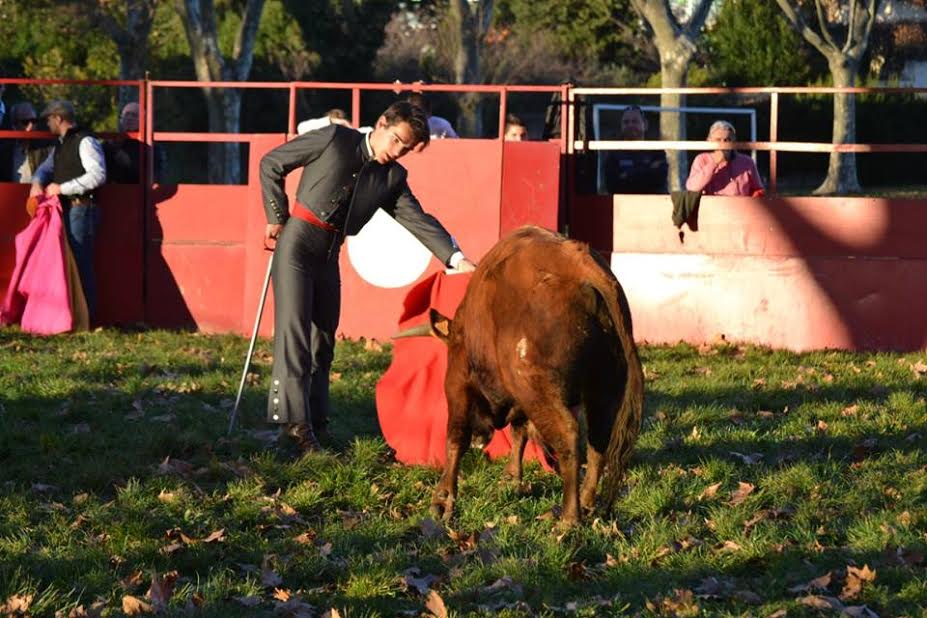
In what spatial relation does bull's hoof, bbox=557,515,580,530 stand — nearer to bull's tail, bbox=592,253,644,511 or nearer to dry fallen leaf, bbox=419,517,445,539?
bull's tail, bbox=592,253,644,511

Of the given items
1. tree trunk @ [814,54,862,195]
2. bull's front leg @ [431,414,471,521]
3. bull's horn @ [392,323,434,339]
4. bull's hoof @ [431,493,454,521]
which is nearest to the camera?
bull's hoof @ [431,493,454,521]

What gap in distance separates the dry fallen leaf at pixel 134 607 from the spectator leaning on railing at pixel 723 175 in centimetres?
881

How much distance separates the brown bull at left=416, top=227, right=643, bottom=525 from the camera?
6742 millimetres

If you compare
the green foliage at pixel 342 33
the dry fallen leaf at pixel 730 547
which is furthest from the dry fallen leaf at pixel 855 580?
the green foliage at pixel 342 33

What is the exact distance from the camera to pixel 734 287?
13602mm

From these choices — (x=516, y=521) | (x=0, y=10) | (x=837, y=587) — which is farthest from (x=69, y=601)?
(x=0, y=10)

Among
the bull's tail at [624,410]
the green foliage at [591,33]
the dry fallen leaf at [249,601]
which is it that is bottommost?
the dry fallen leaf at [249,601]

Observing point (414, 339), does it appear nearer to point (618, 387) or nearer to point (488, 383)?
point (488, 383)

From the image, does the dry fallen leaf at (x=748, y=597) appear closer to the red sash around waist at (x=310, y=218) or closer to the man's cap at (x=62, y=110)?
the red sash around waist at (x=310, y=218)

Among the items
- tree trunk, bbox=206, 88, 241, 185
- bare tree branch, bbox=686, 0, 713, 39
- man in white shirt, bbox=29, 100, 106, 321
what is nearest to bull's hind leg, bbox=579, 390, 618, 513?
man in white shirt, bbox=29, 100, 106, 321

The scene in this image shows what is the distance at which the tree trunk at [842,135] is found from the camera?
31516 millimetres

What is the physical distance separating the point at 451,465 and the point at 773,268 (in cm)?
662

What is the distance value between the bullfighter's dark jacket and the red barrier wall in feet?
17.8

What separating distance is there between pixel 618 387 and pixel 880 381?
4.84 m
